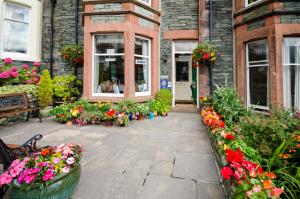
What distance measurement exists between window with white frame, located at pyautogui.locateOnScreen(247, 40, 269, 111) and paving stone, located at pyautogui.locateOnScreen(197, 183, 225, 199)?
5638 millimetres

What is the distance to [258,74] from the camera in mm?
7789

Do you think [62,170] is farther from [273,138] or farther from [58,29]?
[58,29]

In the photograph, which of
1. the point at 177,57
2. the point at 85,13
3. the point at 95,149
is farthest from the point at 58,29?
the point at 95,149

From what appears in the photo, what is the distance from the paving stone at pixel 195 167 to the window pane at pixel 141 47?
211 inches

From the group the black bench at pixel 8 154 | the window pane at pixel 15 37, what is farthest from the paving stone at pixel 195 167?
the window pane at pixel 15 37

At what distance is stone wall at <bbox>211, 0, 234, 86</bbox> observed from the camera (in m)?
8.62

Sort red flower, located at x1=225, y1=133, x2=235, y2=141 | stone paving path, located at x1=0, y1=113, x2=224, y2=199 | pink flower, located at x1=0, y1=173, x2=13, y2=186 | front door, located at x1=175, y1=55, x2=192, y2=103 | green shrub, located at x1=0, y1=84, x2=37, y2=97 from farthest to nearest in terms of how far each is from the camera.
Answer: front door, located at x1=175, y1=55, x2=192, y2=103 < green shrub, located at x1=0, y1=84, x2=37, y2=97 < red flower, located at x1=225, y1=133, x2=235, y2=141 < stone paving path, located at x1=0, y1=113, x2=224, y2=199 < pink flower, located at x1=0, y1=173, x2=13, y2=186

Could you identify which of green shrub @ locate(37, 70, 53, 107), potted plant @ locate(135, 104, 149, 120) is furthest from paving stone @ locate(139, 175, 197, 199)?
green shrub @ locate(37, 70, 53, 107)

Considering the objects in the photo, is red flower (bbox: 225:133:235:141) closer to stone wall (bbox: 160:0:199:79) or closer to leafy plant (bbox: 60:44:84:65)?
stone wall (bbox: 160:0:199:79)

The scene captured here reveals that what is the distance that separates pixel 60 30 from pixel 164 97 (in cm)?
608

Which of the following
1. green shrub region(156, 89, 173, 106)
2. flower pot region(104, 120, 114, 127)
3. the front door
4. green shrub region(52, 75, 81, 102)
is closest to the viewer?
flower pot region(104, 120, 114, 127)

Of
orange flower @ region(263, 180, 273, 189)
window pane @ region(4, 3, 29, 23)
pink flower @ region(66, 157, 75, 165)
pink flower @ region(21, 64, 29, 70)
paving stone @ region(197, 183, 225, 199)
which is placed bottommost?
paving stone @ region(197, 183, 225, 199)

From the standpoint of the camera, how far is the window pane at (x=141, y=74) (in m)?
8.21

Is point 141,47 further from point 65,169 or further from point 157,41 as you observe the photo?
point 65,169
